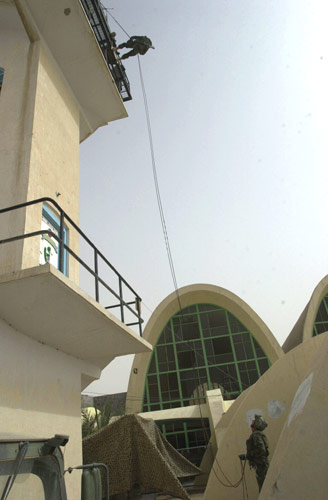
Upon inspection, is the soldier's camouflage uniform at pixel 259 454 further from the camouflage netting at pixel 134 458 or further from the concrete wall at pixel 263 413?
the camouflage netting at pixel 134 458

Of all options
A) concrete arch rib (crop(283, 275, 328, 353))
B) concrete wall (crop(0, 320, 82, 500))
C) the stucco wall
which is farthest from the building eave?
concrete arch rib (crop(283, 275, 328, 353))

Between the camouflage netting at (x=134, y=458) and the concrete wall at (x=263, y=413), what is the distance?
2.65 feet

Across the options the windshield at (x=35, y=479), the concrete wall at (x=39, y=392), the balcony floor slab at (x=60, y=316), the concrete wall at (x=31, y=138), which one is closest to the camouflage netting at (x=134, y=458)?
the concrete wall at (x=39, y=392)

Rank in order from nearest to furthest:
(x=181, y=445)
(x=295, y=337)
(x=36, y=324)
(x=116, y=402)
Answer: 1. (x=36, y=324)
2. (x=181, y=445)
3. (x=295, y=337)
4. (x=116, y=402)

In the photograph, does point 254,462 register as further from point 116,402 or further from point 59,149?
point 116,402

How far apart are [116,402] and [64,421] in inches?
1020

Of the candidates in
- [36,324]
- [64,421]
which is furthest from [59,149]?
[64,421]

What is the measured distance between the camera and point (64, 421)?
20.3ft

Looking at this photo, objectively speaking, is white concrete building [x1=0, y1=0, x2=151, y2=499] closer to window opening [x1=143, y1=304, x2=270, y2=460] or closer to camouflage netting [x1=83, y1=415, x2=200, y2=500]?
camouflage netting [x1=83, y1=415, x2=200, y2=500]

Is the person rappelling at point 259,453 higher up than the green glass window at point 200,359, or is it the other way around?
the green glass window at point 200,359

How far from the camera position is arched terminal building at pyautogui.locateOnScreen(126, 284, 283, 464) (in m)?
21.3

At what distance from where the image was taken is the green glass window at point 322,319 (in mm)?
22609

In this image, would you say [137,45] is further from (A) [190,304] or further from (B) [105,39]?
(A) [190,304]

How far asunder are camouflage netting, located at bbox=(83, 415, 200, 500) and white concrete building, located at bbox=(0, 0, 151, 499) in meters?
1.49
